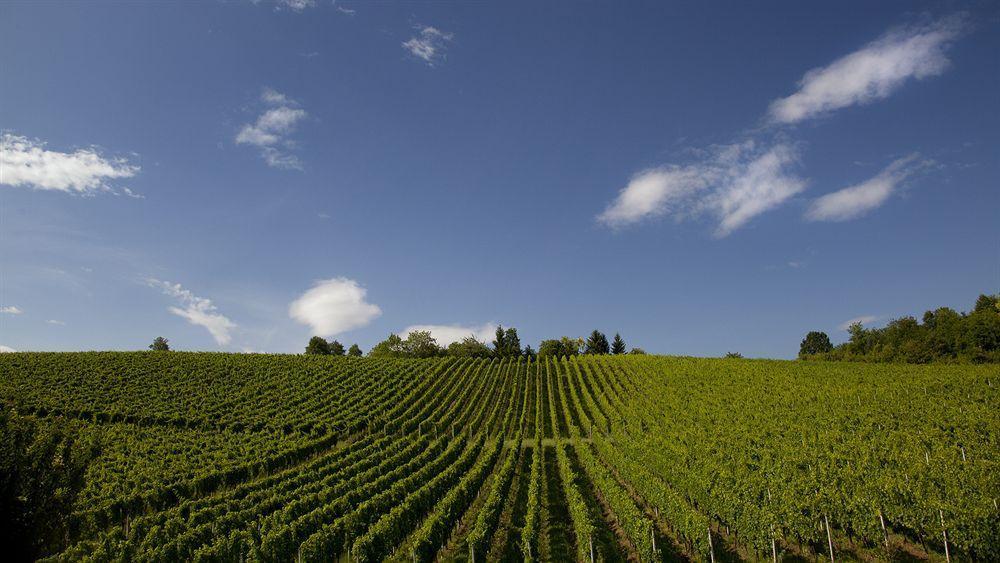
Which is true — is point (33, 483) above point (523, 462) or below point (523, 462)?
above

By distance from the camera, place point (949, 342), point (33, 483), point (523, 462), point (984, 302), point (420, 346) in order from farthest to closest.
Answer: point (420, 346) → point (984, 302) → point (949, 342) → point (523, 462) → point (33, 483)

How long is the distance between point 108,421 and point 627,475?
4961 centimetres

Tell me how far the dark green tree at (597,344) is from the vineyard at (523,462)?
177 ft

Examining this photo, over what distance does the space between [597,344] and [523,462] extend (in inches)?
3543

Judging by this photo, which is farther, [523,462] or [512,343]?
[512,343]

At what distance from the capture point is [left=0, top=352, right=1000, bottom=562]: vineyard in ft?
67.7

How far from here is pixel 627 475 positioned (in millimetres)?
31547

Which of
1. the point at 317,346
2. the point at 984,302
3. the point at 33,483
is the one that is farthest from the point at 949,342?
the point at 317,346

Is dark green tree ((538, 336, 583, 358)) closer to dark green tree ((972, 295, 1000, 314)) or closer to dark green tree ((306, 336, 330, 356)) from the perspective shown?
dark green tree ((306, 336, 330, 356))

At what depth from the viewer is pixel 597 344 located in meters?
126

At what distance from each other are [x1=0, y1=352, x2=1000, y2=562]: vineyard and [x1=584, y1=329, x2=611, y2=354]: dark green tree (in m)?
53.8

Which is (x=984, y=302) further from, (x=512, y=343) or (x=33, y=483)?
(x=33, y=483)

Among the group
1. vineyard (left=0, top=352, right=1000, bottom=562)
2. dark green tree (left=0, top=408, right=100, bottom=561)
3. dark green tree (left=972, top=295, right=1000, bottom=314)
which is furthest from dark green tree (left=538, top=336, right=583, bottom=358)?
dark green tree (left=0, top=408, right=100, bottom=561)

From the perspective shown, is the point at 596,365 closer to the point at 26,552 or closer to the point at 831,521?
the point at 831,521
